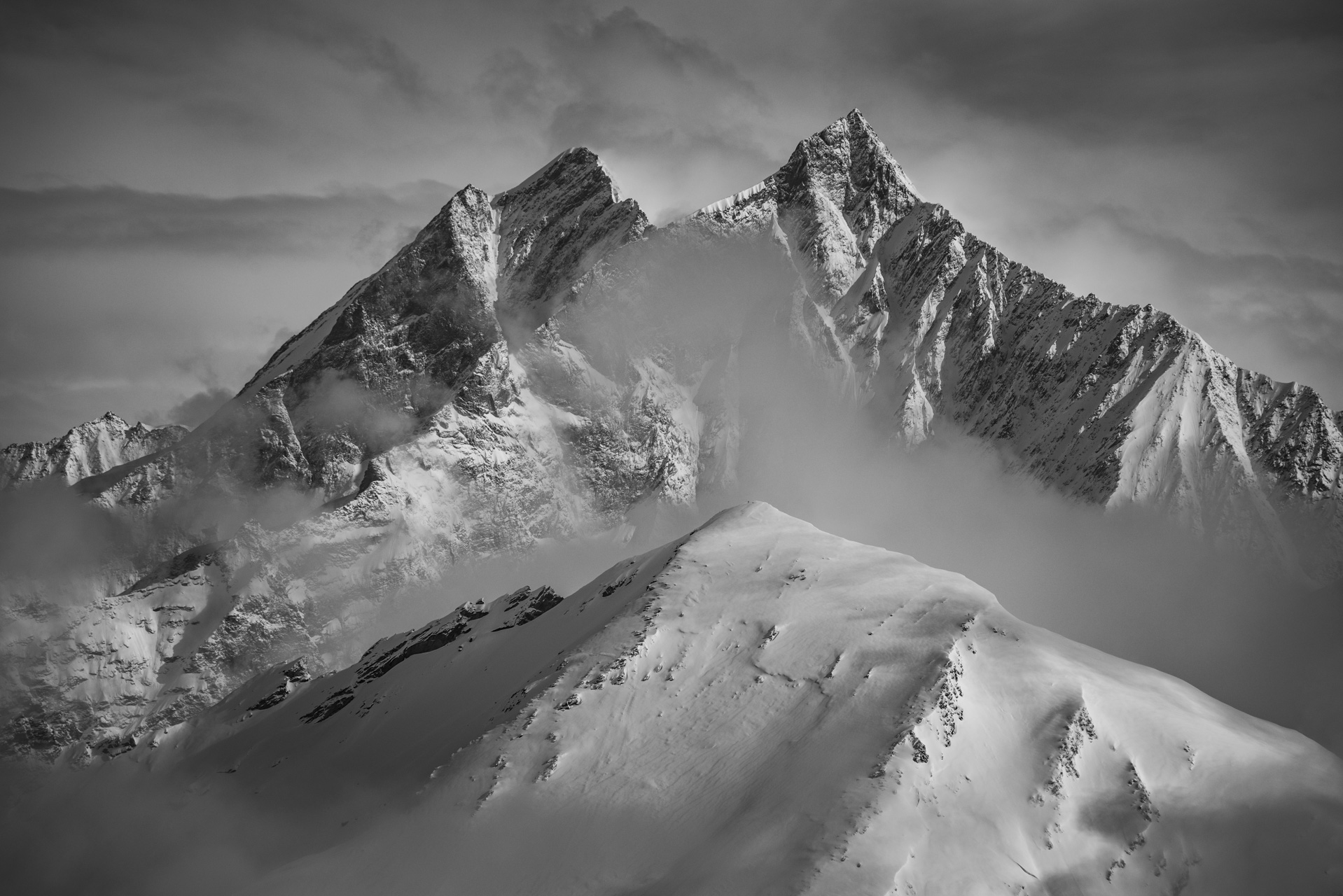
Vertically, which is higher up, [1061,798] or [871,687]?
[871,687]

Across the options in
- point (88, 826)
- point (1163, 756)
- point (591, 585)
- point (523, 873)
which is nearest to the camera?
point (523, 873)

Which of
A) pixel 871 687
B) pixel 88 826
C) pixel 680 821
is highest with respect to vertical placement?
pixel 871 687

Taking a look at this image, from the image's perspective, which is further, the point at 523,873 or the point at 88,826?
the point at 88,826

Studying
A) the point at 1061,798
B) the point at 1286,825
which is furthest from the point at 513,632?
the point at 1286,825

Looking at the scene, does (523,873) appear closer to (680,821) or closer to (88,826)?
(680,821)

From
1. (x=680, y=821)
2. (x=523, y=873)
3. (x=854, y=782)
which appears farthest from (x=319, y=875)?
(x=854, y=782)

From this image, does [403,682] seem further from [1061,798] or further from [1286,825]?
[1286,825]

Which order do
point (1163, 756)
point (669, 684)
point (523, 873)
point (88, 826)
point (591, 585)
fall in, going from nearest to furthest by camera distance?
1. point (523, 873)
2. point (1163, 756)
3. point (669, 684)
4. point (591, 585)
5. point (88, 826)
